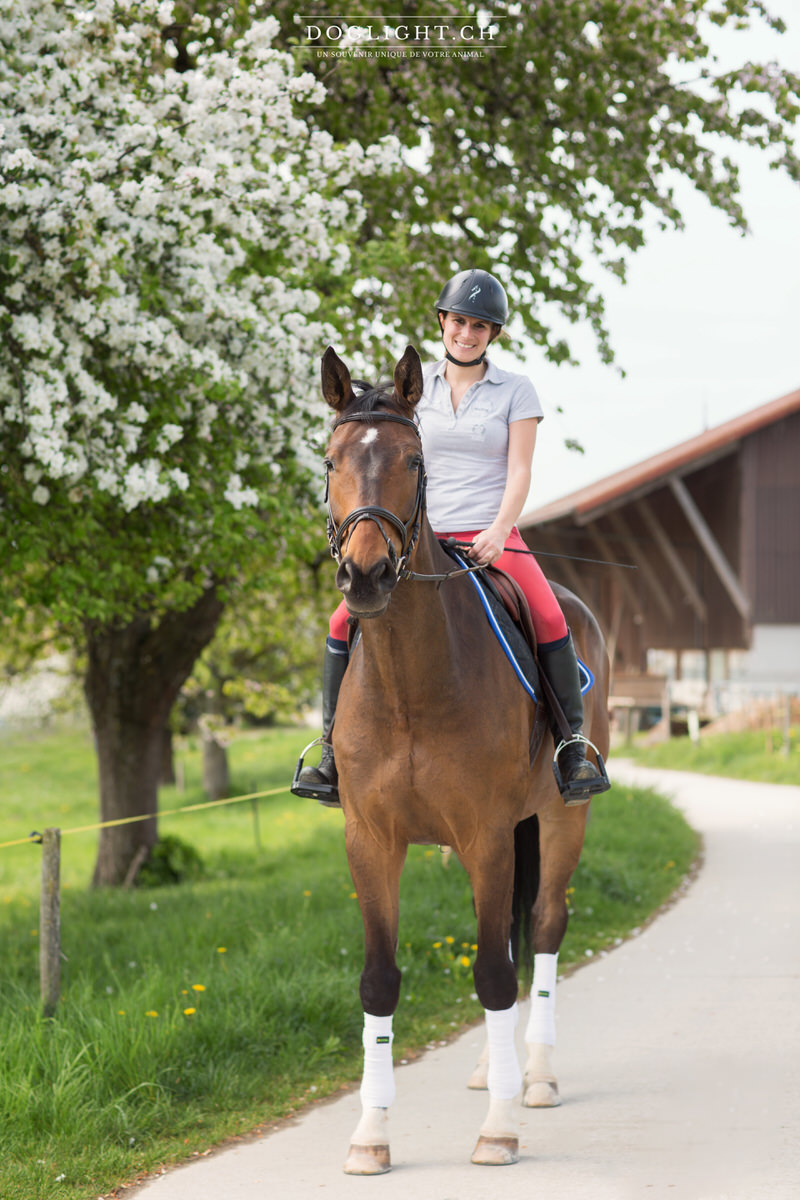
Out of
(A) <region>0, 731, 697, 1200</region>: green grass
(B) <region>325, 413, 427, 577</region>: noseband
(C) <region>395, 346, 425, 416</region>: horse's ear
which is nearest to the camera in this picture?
(B) <region>325, 413, 427, 577</region>: noseband

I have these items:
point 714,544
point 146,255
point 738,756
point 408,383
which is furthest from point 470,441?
point 714,544

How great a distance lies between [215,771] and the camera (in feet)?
82.6

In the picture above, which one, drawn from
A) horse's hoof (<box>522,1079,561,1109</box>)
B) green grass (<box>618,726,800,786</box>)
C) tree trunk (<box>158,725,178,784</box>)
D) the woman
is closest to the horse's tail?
horse's hoof (<box>522,1079,561,1109</box>)

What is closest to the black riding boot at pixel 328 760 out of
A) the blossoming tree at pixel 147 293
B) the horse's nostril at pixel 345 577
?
the horse's nostril at pixel 345 577

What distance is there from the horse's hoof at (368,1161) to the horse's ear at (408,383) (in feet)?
8.96

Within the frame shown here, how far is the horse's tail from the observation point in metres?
5.85

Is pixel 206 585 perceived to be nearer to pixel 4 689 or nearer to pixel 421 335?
pixel 421 335

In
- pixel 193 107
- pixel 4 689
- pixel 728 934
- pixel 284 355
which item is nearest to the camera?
pixel 193 107

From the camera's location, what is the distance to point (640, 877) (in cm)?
1079

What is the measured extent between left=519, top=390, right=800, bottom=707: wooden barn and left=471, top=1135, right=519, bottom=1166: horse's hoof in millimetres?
22637

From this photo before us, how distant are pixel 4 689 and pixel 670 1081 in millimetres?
19079

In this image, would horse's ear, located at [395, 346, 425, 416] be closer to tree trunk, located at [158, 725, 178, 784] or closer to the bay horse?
the bay horse

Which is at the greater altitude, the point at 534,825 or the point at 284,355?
the point at 284,355

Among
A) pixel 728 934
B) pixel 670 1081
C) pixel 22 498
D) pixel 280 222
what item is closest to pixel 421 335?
pixel 280 222
